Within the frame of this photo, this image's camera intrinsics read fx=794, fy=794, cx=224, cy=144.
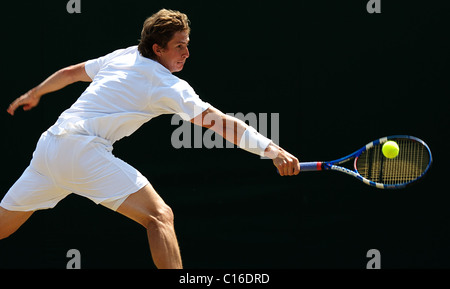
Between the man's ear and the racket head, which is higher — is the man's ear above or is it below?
above

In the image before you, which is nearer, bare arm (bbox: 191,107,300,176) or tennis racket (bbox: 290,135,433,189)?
bare arm (bbox: 191,107,300,176)

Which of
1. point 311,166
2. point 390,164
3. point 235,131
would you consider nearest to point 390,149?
point 390,164

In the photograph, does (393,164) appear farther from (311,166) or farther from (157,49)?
(157,49)

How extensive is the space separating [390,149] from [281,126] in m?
1.09

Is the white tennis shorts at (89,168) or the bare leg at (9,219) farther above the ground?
the white tennis shorts at (89,168)

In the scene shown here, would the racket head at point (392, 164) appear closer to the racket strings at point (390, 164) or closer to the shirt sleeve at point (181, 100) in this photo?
the racket strings at point (390, 164)

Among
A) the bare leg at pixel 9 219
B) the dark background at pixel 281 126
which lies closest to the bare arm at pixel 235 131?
the bare leg at pixel 9 219

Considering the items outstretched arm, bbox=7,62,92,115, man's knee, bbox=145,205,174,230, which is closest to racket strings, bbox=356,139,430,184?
man's knee, bbox=145,205,174,230

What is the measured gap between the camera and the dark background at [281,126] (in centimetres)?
471

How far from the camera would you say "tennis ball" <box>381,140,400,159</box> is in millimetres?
3797

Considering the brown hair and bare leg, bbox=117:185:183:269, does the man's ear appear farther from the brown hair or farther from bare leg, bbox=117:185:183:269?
bare leg, bbox=117:185:183:269

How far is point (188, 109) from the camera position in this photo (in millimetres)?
3422

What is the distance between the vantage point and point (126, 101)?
351cm
